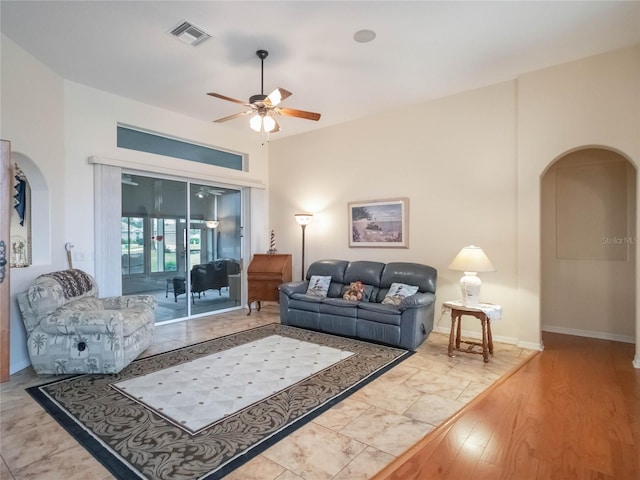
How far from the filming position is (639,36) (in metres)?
3.34

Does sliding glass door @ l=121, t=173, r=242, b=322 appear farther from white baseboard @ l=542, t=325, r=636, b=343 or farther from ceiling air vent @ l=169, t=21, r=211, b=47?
white baseboard @ l=542, t=325, r=636, b=343

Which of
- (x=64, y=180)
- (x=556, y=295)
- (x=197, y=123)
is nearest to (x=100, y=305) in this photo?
(x=64, y=180)

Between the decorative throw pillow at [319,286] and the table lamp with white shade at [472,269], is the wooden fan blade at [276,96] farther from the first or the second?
the decorative throw pillow at [319,286]

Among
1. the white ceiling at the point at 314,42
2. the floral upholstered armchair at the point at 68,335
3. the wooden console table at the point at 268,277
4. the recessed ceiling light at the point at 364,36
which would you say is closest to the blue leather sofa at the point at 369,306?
the wooden console table at the point at 268,277

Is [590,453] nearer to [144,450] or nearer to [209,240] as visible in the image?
[144,450]

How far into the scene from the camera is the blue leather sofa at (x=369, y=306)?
13.1ft

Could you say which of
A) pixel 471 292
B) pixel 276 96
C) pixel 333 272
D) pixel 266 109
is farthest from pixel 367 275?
pixel 276 96

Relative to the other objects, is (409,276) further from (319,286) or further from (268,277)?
(268,277)

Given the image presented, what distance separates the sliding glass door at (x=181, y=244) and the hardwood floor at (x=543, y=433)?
4463 millimetres

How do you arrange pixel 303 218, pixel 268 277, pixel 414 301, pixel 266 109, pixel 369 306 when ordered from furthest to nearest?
pixel 303 218
pixel 268 277
pixel 369 306
pixel 414 301
pixel 266 109

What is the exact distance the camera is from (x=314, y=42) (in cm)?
340

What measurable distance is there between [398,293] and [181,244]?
11.3ft

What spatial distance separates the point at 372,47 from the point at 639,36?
2553 millimetres

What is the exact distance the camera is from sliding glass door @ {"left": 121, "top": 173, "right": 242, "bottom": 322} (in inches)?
198
